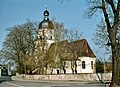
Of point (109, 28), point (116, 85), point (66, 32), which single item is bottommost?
point (116, 85)

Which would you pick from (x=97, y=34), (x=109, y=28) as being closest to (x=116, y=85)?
(x=109, y=28)

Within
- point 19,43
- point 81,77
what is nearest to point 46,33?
point 19,43

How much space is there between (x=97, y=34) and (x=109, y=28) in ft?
83.4

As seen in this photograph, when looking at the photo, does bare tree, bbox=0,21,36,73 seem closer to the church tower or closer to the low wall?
the church tower

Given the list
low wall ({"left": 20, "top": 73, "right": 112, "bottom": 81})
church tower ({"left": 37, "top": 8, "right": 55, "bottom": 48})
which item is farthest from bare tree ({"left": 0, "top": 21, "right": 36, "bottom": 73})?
low wall ({"left": 20, "top": 73, "right": 112, "bottom": 81})

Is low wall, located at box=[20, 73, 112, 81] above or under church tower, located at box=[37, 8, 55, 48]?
under

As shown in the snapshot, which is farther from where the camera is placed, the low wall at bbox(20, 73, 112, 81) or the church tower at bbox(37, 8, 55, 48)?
the church tower at bbox(37, 8, 55, 48)

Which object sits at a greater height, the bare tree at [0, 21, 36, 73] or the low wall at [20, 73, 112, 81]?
the bare tree at [0, 21, 36, 73]

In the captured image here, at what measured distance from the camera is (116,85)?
57.0ft

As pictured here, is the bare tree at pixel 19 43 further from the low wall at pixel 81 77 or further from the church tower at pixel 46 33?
the low wall at pixel 81 77

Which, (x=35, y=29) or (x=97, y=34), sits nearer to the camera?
(x=97, y=34)

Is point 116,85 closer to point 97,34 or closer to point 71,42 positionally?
point 97,34

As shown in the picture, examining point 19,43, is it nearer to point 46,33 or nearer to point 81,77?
point 46,33

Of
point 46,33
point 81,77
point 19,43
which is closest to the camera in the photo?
point 81,77
